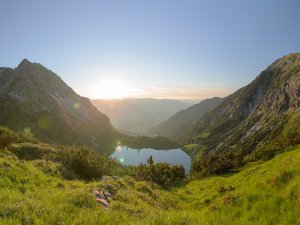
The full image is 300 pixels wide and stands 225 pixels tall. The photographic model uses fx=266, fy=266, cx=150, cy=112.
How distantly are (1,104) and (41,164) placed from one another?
153 meters

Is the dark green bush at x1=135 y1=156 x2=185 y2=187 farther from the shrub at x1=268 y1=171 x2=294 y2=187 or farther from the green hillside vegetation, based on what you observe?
the shrub at x1=268 y1=171 x2=294 y2=187

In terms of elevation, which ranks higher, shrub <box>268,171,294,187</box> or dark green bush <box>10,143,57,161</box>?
shrub <box>268,171,294,187</box>

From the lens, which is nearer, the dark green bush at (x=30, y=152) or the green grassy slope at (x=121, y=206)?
the green grassy slope at (x=121, y=206)

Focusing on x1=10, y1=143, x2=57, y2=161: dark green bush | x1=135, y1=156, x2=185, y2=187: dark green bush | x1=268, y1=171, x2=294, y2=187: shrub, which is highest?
x1=268, y1=171, x2=294, y2=187: shrub

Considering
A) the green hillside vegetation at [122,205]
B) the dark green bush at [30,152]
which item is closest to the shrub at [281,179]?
the green hillside vegetation at [122,205]

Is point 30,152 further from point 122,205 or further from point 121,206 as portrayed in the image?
point 121,206

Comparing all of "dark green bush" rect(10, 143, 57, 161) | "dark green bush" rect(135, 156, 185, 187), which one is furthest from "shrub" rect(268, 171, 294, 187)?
"dark green bush" rect(10, 143, 57, 161)

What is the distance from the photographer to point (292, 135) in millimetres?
35906

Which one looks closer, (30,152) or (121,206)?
(121,206)

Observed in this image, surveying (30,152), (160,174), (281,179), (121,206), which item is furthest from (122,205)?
(160,174)

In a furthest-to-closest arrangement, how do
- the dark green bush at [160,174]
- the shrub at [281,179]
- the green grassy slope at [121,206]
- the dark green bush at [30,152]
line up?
the dark green bush at [160,174]
the dark green bush at [30,152]
the shrub at [281,179]
the green grassy slope at [121,206]

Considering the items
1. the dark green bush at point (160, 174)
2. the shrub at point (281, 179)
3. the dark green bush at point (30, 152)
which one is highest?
the shrub at point (281, 179)

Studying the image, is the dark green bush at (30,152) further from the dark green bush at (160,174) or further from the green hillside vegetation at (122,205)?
the dark green bush at (160,174)

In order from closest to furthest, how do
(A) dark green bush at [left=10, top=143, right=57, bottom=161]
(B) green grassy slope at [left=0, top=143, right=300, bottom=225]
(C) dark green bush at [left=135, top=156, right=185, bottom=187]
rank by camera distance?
(B) green grassy slope at [left=0, top=143, right=300, bottom=225], (A) dark green bush at [left=10, top=143, right=57, bottom=161], (C) dark green bush at [left=135, top=156, right=185, bottom=187]
